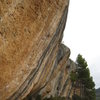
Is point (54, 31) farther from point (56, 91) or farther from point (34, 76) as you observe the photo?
point (56, 91)

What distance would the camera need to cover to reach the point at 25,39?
15.3 m

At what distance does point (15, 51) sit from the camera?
14852 mm

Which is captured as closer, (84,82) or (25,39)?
(25,39)

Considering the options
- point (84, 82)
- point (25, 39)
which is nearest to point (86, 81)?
point (84, 82)

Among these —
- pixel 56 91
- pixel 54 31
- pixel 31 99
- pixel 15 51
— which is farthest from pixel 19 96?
pixel 56 91

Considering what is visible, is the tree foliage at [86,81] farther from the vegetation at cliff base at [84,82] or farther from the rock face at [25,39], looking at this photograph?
the rock face at [25,39]

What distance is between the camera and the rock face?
14.0 metres

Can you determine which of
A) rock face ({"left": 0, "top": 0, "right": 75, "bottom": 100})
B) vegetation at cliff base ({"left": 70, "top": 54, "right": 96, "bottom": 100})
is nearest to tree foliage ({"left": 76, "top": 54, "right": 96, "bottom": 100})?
vegetation at cliff base ({"left": 70, "top": 54, "right": 96, "bottom": 100})

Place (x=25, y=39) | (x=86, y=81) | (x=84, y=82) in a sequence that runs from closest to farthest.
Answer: (x=25, y=39) → (x=86, y=81) → (x=84, y=82)

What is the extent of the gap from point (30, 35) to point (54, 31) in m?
3.25

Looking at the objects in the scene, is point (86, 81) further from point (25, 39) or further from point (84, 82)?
point (25, 39)

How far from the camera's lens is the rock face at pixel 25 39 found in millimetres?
13953

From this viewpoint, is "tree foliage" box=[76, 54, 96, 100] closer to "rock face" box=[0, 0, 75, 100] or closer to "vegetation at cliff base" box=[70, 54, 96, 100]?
"vegetation at cliff base" box=[70, 54, 96, 100]

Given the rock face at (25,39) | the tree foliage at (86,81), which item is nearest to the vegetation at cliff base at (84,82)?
the tree foliage at (86,81)
